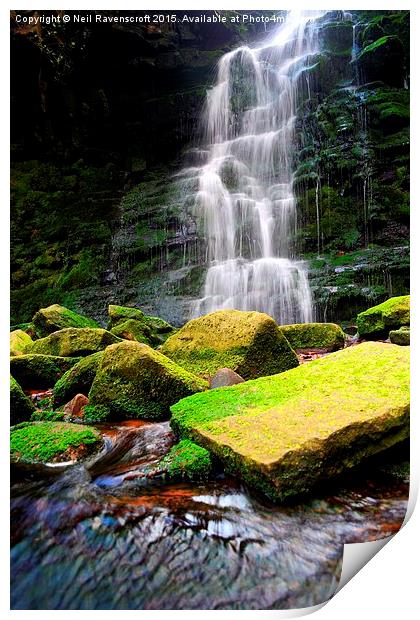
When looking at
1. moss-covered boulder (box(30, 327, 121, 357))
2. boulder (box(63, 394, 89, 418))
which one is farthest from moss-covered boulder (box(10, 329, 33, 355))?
boulder (box(63, 394, 89, 418))

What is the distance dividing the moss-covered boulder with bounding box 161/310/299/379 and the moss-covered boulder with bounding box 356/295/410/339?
213 centimetres

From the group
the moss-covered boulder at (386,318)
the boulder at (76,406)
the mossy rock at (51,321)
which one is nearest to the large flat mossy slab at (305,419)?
the boulder at (76,406)

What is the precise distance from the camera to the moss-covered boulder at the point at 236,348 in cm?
309

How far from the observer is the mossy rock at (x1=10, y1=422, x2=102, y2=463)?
182cm

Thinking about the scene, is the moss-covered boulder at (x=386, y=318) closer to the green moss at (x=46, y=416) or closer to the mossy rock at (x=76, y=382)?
the mossy rock at (x=76, y=382)

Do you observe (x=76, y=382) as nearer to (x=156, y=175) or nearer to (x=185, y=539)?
(x=185, y=539)

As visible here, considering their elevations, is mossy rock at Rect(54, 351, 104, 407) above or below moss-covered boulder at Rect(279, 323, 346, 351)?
below

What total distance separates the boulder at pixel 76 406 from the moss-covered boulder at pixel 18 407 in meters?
0.27

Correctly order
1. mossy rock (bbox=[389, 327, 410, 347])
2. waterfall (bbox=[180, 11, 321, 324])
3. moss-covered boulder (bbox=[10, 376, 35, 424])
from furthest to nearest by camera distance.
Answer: waterfall (bbox=[180, 11, 321, 324]) → mossy rock (bbox=[389, 327, 410, 347]) → moss-covered boulder (bbox=[10, 376, 35, 424])

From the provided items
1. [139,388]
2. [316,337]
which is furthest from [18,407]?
[316,337]

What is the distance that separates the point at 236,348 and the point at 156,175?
33.2 ft

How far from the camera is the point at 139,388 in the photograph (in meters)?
2.50

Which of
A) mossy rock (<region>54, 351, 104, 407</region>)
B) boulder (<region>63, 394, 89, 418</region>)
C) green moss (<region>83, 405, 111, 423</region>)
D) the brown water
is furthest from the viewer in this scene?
mossy rock (<region>54, 351, 104, 407</region>)

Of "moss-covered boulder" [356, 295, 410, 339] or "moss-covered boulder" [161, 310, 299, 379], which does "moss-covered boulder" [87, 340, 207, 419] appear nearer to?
"moss-covered boulder" [161, 310, 299, 379]
